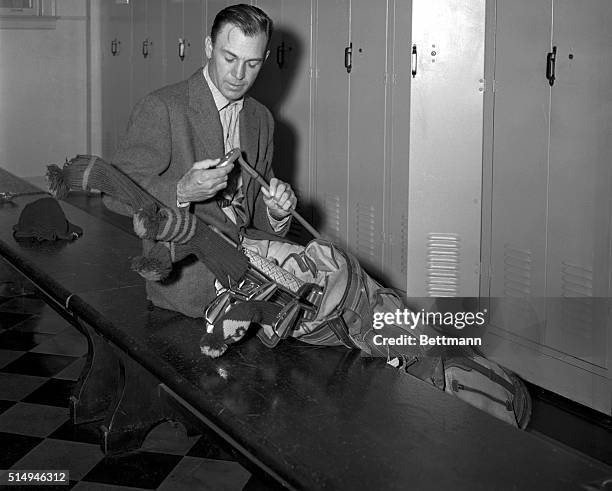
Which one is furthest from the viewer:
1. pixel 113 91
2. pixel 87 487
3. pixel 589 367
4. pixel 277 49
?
pixel 113 91

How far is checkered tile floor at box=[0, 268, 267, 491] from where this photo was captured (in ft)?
9.40

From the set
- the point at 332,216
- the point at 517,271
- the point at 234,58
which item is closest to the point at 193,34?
the point at 332,216

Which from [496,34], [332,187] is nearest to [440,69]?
[496,34]

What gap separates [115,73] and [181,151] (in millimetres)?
5662

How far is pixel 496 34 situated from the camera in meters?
4.02

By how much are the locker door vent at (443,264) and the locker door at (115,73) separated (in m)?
4.18

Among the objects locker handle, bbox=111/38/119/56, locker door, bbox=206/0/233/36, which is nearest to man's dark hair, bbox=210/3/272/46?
locker door, bbox=206/0/233/36

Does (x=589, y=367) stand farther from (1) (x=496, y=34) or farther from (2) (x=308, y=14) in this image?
(2) (x=308, y=14)

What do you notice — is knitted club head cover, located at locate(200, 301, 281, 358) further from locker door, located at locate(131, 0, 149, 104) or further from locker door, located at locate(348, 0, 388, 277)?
locker door, located at locate(131, 0, 149, 104)

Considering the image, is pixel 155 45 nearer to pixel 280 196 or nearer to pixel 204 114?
pixel 204 114

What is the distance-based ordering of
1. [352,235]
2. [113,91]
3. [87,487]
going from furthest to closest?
[113,91] → [352,235] → [87,487]

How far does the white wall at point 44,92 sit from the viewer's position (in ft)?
27.0

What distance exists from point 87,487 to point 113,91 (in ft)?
19.1

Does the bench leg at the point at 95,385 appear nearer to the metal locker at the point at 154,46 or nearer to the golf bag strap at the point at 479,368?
the golf bag strap at the point at 479,368
